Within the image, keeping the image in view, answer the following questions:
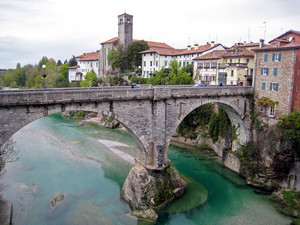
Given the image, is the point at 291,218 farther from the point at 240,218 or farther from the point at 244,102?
the point at 244,102

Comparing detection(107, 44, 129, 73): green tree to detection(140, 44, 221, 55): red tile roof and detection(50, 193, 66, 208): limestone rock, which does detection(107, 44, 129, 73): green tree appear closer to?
detection(140, 44, 221, 55): red tile roof

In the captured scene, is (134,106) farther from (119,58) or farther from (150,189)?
(119,58)

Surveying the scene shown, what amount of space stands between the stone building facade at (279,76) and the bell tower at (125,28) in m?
44.1

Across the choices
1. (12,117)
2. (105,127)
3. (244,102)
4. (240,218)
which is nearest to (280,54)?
(244,102)

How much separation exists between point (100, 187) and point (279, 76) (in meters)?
21.0

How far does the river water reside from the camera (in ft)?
63.0

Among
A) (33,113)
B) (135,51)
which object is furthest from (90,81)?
(33,113)

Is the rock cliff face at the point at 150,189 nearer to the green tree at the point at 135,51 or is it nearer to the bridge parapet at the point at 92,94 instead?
the bridge parapet at the point at 92,94

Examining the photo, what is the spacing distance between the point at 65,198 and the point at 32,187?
423cm

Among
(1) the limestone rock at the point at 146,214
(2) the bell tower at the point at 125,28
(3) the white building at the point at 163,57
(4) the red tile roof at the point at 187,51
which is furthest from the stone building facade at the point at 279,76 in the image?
(2) the bell tower at the point at 125,28

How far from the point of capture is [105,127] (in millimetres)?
47406

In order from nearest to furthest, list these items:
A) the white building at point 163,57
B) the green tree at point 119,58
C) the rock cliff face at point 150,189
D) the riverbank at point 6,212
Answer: the riverbank at point 6,212, the rock cliff face at point 150,189, the white building at point 163,57, the green tree at point 119,58

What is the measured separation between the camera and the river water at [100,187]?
755 inches

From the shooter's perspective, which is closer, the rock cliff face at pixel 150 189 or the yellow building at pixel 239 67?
the rock cliff face at pixel 150 189
